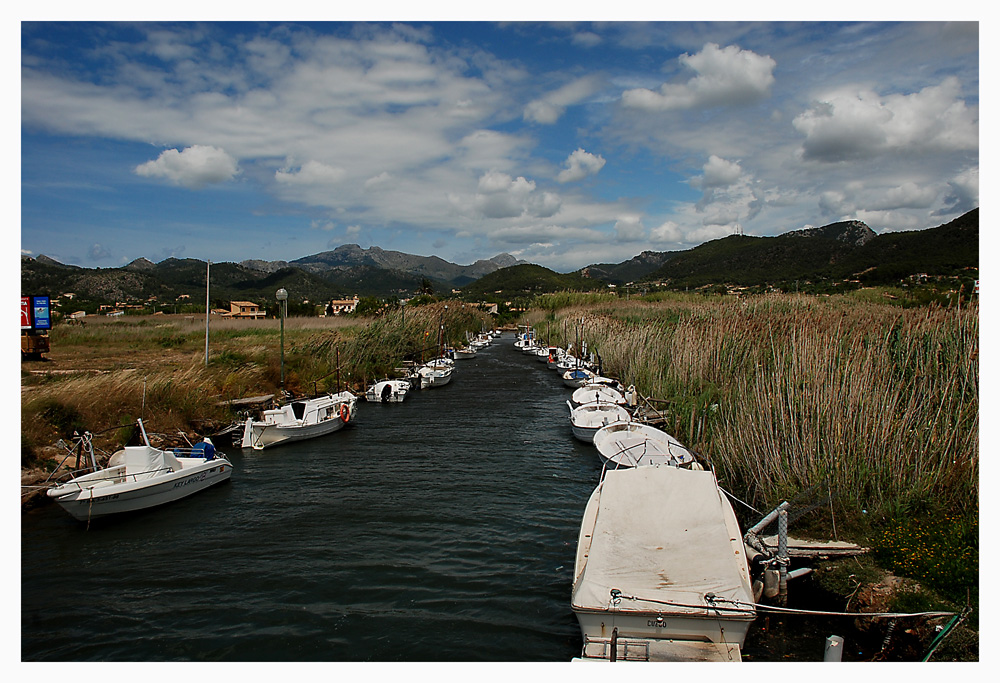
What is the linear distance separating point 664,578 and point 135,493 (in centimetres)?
1359

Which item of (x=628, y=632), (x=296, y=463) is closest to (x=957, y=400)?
(x=628, y=632)

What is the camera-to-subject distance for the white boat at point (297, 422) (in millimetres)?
22359

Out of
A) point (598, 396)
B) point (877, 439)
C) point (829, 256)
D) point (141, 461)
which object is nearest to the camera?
point (877, 439)

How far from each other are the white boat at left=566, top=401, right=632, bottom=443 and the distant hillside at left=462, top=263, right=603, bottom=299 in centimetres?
13289

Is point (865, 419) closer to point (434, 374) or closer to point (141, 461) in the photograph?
point (141, 461)

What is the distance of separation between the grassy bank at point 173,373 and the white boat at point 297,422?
2.05 metres

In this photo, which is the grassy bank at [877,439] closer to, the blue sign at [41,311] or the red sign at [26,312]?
the blue sign at [41,311]

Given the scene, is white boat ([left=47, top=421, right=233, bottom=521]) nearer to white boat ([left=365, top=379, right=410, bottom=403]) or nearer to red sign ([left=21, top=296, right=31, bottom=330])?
red sign ([left=21, top=296, right=31, bottom=330])

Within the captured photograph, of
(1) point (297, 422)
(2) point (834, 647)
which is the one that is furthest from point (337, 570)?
(1) point (297, 422)

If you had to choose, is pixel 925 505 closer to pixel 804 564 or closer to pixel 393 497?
pixel 804 564

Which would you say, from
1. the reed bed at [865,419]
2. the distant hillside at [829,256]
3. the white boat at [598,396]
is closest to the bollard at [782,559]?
the reed bed at [865,419]

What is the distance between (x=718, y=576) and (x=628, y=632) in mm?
1517

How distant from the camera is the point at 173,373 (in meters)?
24.3

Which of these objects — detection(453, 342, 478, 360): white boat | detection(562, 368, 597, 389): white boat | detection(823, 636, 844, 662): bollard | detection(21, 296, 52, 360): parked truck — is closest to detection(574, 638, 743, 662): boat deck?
detection(823, 636, 844, 662): bollard
